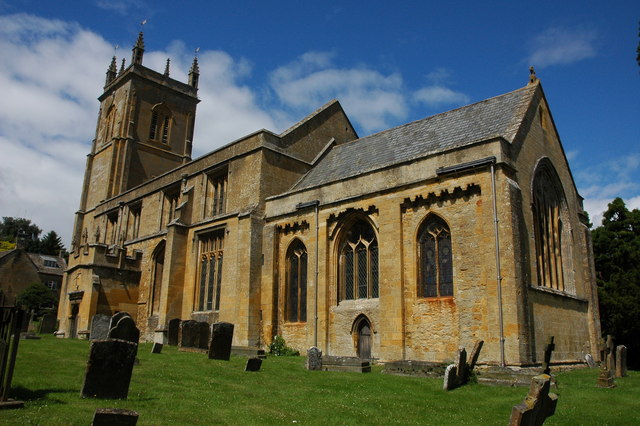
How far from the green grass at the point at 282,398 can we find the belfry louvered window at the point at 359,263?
545 cm

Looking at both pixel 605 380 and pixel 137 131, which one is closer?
pixel 605 380

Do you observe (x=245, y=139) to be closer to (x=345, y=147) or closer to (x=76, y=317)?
(x=345, y=147)

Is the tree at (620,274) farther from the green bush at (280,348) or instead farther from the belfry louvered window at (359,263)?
the green bush at (280,348)

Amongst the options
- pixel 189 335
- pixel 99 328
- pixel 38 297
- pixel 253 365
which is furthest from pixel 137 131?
pixel 253 365

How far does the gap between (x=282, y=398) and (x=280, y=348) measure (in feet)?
36.0

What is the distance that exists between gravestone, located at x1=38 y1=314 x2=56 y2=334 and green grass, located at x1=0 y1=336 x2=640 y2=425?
17.7m

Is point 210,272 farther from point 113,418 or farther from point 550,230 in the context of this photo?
A: point 113,418

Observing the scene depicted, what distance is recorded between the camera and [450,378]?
12.1m

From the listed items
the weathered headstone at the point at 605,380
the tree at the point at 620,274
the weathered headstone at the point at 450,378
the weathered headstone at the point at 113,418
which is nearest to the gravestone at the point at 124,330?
the weathered headstone at the point at 113,418

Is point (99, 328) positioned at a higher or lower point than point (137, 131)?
lower

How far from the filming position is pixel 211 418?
25.9 ft

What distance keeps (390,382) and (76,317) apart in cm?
2197

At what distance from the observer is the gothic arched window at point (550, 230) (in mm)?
18641

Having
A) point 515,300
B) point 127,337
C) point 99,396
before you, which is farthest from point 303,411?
point 515,300
